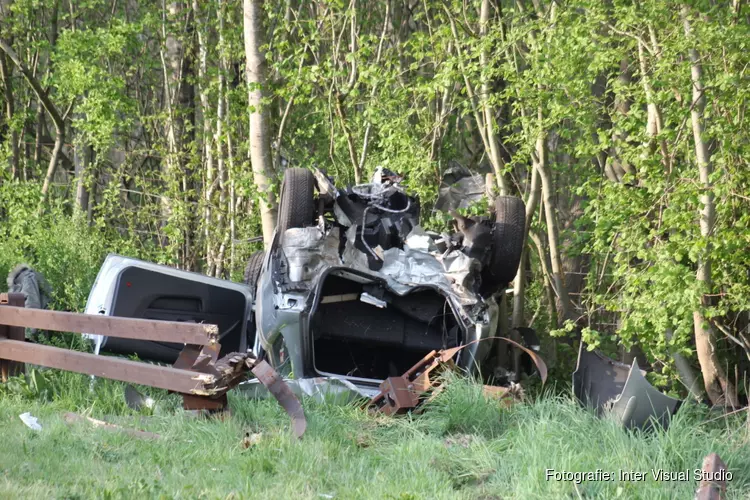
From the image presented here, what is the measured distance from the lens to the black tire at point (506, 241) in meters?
7.57

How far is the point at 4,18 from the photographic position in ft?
47.9

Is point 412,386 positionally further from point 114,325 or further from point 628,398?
point 114,325

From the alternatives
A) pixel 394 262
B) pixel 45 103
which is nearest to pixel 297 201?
pixel 394 262

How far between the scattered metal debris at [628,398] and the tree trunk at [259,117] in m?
4.22

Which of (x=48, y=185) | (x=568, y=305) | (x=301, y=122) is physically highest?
(x=301, y=122)

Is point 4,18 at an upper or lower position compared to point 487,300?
upper

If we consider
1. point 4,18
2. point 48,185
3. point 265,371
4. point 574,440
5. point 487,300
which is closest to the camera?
point 574,440

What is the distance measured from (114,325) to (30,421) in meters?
0.91

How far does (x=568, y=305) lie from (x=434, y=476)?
5768mm

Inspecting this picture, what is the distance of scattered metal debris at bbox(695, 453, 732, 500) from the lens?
3.92 meters

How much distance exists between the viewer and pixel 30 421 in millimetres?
5840

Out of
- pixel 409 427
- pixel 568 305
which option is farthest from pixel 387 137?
pixel 409 427

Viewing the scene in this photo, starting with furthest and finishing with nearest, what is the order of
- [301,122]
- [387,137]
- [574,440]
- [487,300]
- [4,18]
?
[4,18] < [301,122] < [387,137] < [487,300] < [574,440]

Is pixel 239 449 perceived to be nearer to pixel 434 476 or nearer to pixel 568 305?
pixel 434 476
